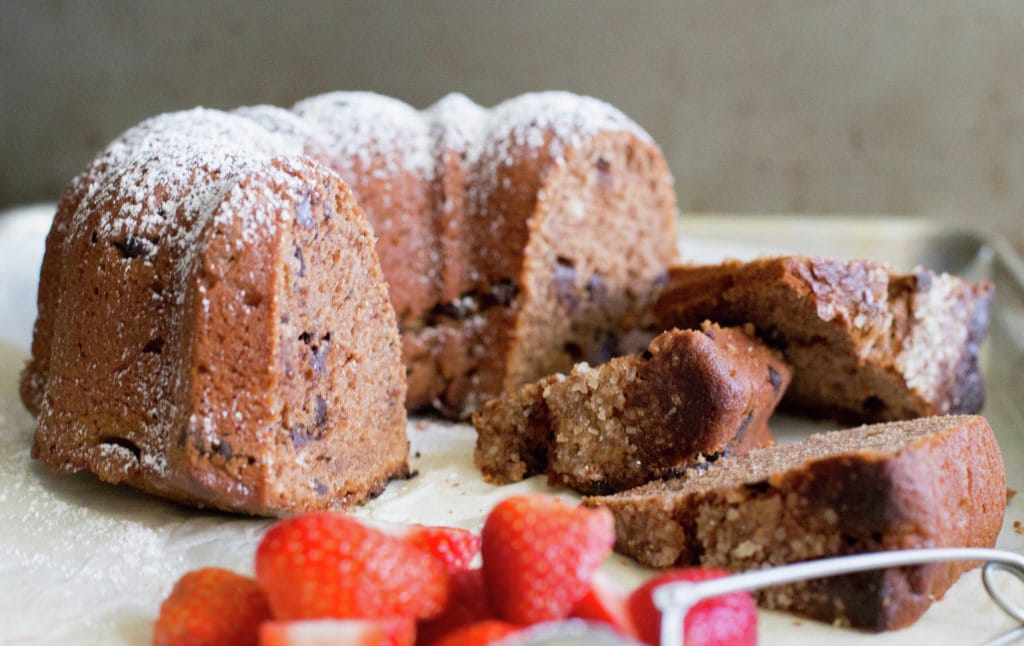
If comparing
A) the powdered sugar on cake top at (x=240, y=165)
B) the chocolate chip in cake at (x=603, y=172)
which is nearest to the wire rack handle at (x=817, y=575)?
the powdered sugar on cake top at (x=240, y=165)

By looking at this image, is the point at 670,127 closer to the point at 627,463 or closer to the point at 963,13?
the point at 963,13

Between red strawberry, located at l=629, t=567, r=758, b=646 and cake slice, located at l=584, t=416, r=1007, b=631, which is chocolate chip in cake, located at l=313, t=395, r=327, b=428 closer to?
cake slice, located at l=584, t=416, r=1007, b=631

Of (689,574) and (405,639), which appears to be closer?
(405,639)

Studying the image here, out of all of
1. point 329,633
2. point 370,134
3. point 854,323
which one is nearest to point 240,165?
point 370,134

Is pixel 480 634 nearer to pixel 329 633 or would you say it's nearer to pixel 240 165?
pixel 329 633

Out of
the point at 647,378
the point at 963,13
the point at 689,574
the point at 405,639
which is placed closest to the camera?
the point at 405,639

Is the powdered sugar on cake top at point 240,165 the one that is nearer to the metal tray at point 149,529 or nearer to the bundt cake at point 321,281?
the bundt cake at point 321,281

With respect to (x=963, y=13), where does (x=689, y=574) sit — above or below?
below

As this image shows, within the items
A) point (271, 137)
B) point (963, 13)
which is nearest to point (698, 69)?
point (963, 13)
